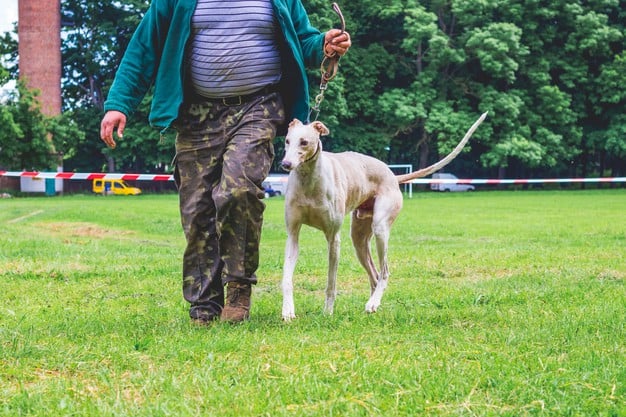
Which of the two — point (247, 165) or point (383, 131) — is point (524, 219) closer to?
point (247, 165)

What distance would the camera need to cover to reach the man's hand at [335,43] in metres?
4.86

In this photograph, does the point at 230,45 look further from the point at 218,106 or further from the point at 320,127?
the point at 320,127

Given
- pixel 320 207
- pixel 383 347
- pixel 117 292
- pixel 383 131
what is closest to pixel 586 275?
pixel 320 207

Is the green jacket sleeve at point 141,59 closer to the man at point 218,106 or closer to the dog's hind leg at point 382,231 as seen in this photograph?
the man at point 218,106

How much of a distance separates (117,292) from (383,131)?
3472 centimetres

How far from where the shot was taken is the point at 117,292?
650 cm

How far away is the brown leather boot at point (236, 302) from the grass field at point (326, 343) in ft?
0.65

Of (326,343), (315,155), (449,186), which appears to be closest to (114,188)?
(449,186)

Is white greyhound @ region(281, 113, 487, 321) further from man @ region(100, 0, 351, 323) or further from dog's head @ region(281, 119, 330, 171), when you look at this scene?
man @ region(100, 0, 351, 323)

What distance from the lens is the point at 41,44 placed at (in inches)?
1542

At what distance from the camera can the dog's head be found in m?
4.79

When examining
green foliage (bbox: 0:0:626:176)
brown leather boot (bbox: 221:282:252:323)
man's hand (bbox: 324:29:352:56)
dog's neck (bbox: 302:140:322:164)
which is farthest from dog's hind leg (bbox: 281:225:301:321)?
green foliage (bbox: 0:0:626:176)

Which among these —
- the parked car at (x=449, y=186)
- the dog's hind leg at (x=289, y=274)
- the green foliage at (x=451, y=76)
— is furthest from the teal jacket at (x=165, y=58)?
the parked car at (x=449, y=186)

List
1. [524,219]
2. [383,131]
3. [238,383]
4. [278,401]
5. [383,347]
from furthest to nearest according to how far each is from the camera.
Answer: [383,131] → [524,219] → [383,347] → [238,383] → [278,401]
